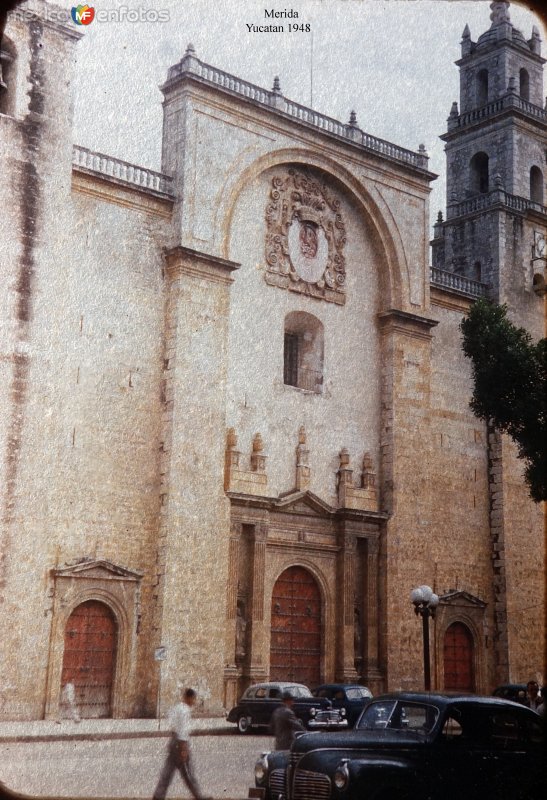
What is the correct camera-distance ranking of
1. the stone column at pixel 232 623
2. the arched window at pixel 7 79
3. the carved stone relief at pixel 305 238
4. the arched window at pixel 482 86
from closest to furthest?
the arched window at pixel 7 79 < the stone column at pixel 232 623 < the carved stone relief at pixel 305 238 < the arched window at pixel 482 86

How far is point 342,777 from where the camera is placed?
917 cm

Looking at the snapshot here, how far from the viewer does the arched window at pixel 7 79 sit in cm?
2030

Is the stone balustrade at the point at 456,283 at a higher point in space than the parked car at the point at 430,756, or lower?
higher

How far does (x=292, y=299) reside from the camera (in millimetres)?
25375

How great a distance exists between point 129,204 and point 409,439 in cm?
950

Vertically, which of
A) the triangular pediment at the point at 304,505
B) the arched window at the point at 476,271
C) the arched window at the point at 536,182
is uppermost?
the arched window at the point at 536,182

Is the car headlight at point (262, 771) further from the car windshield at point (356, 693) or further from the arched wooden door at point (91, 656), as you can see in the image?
the arched wooden door at point (91, 656)

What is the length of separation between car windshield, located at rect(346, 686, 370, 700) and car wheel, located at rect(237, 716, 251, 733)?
6.57 feet

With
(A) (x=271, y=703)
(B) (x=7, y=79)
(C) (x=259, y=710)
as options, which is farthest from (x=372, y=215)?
(C) (x=259, y=710)

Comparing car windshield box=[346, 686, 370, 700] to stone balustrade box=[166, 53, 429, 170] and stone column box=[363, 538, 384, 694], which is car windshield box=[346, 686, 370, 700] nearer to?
stone column box=[363, 538, 384, 694]

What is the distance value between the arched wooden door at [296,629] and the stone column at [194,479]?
83.3 inches

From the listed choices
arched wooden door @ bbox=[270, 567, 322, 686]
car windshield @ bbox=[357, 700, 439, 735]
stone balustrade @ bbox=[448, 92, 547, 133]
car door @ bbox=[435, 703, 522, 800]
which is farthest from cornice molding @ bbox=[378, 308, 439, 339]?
car door @ bbox=[435, 703, 522, 800]

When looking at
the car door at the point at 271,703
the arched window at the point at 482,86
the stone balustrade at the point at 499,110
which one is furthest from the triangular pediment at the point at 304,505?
the arched window at the point at 482,86

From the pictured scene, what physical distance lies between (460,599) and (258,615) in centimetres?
697
